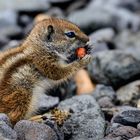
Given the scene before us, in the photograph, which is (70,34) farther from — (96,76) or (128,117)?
(96,76)

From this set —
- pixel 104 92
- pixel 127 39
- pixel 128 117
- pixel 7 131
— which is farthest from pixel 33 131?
pixel 127 39

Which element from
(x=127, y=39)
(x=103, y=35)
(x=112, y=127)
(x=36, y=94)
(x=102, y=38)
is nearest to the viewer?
(x=112, y=127)

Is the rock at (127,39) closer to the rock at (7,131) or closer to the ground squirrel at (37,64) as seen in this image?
the ground squirrel at (37,64)

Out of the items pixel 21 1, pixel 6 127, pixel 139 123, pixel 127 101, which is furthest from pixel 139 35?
pixel 6 127

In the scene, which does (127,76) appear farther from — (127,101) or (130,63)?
(127,101)

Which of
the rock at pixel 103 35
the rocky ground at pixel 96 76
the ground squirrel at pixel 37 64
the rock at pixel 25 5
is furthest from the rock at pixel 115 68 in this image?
the rock at pixel 25 5

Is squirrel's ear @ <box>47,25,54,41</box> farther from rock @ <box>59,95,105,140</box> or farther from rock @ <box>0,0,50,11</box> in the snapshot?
rock @ <box>0,0,50,11</box>
